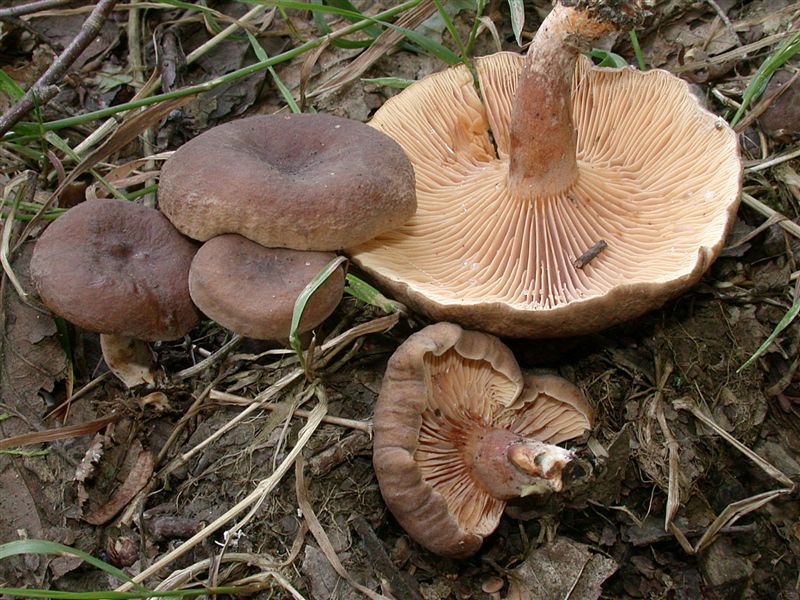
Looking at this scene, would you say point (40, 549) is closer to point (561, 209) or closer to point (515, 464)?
point (515, 464)

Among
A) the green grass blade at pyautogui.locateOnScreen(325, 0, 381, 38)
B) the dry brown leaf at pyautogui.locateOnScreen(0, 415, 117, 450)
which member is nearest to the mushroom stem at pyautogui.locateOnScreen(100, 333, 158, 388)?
the dry brown leaf at pyautogui.locateOnScreen(0, 415, 117, 450)

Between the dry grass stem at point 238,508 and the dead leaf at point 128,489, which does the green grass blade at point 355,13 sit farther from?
the dead leaf at point 128,489

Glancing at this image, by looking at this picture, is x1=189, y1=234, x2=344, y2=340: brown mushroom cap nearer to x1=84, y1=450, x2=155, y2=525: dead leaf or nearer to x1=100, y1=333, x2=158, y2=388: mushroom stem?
x1=100, y1=333, x2=158, y2=388: mushroom stem

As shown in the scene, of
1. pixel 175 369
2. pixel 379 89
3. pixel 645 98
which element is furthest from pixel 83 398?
pixel 645 98

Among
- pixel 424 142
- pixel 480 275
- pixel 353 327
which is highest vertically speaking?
pixel 424 142

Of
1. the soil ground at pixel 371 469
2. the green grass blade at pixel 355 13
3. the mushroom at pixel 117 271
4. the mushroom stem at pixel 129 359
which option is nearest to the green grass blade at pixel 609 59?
the soil ground at pixel 371 469

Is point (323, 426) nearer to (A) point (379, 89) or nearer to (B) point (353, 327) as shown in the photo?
(B) point (353, 327)

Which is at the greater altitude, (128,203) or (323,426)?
(128,203)
